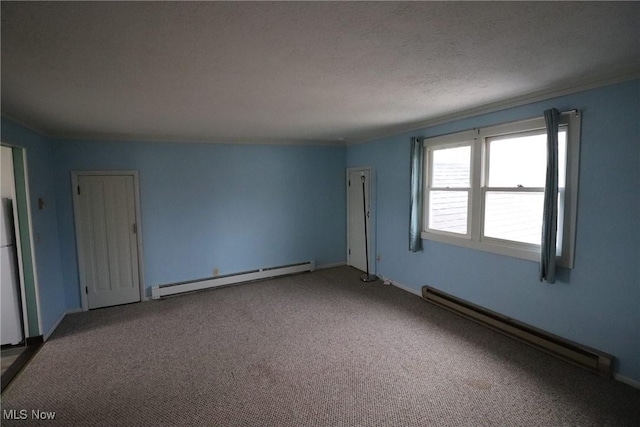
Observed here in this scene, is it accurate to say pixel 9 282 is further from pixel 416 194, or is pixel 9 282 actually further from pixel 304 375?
pixel 416 194

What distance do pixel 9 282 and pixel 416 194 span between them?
4.67 m

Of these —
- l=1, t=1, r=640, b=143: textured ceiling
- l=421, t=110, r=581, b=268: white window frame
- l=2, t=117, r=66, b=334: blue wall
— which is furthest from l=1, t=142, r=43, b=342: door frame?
l=421, t=110, r=581, b=268: white window frame

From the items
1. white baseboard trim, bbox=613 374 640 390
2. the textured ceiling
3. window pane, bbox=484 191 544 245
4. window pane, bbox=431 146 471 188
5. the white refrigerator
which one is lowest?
white baseboard trim, bbox=613 374 640 390

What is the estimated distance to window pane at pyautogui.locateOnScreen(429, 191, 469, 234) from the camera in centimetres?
359

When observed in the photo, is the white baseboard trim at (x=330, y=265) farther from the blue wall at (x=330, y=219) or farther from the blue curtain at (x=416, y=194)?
the blue curtain at (x=416, y=194)

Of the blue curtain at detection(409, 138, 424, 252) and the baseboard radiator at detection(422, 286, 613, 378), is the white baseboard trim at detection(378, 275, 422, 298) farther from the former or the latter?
the blue curtain at detection(409, 138, 424, 252)

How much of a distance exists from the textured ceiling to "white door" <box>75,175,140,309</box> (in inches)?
44.0

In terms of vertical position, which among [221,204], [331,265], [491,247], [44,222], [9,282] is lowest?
[331,265]

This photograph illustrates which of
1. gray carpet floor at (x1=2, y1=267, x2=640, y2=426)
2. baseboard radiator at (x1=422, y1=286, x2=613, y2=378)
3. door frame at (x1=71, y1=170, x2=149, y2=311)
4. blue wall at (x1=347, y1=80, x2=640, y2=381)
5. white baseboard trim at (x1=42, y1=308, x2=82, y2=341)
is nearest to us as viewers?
gray carpet floor at (x1=2, y1=267, x2=640, y2=426)

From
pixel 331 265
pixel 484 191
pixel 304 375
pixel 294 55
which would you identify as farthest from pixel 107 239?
pixel 484 191

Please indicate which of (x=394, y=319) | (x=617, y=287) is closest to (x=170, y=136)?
(x=394, y=319)

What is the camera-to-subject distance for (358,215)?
5430 mm

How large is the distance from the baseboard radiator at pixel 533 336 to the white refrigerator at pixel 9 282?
15.4 ft

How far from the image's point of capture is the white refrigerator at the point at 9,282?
3004 millimetres
